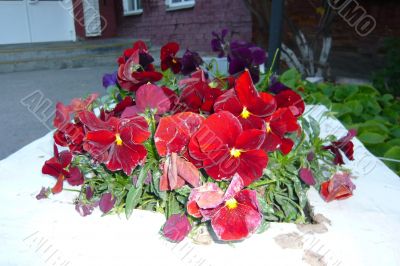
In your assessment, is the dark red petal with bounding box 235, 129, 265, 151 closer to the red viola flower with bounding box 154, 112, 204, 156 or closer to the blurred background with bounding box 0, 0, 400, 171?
the red viola flower with bounding box 154, 112, 204, 156

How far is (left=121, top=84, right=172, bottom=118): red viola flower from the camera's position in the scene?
0.82m

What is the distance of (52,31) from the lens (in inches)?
336

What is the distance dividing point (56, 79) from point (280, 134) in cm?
Result: 531

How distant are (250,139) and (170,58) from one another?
1.97 ft

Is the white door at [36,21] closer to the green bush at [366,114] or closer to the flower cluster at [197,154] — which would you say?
the green bush at [366,114]

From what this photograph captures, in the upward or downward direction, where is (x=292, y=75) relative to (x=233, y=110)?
downward

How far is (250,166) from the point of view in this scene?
27.5 inches

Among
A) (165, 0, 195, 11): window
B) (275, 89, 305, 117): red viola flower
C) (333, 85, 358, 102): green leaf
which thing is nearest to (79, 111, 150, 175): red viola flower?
(275, 89, 305, 117): red viola flower

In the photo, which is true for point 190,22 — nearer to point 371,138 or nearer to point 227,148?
point 371,138

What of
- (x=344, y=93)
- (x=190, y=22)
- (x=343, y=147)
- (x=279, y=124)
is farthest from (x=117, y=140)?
(x=190, y=22)

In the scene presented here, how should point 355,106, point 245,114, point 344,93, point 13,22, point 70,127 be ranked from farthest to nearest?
1. point 13,22
2. point 344,93
3. point 355,106
4. point 70,127
5. point 245,114

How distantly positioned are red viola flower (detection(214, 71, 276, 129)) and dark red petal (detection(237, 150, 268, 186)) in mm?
73

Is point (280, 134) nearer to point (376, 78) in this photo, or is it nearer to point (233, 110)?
point (233, 110)

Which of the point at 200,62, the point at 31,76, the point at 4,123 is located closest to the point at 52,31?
the point at 31,76
